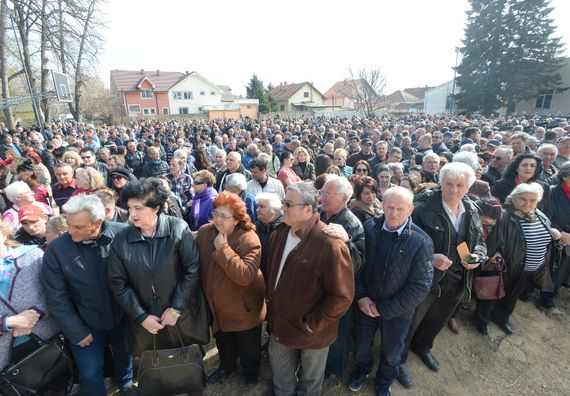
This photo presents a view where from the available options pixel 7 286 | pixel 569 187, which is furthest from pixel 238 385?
pixel 569 187

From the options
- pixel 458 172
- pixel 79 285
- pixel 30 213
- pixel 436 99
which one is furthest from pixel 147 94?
pixel 458 172

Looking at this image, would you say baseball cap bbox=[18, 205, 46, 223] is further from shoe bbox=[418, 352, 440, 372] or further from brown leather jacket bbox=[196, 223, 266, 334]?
shoe bbox=[418, 352, 440, 372]

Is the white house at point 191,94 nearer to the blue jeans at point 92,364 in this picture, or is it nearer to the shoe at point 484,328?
the blue jeans at point 92,364

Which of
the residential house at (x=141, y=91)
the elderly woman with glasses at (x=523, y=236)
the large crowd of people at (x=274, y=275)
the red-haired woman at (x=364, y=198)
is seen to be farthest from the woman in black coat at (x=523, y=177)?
the residential house at (x=141, y=91)

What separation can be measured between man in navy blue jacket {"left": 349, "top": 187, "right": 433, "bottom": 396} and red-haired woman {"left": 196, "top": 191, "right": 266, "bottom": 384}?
974mm

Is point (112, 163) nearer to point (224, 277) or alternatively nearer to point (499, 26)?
point (224, 277)

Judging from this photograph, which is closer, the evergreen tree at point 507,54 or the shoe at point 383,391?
the shoe at point 383,391

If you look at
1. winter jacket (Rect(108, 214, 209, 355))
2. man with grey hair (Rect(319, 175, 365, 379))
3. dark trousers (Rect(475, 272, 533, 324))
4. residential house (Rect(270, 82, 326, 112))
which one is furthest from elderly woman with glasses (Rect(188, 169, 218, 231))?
residential house (Rect(270, 82, 326, 112))

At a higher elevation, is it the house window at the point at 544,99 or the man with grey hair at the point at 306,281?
the house window at the point at 544,99

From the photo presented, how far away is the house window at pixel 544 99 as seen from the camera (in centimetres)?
2983

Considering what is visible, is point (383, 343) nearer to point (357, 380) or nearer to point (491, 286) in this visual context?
point (357, 380)

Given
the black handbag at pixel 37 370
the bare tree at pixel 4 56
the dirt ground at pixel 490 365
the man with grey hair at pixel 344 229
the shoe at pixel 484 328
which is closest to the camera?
the black handbag at pixel 37 370

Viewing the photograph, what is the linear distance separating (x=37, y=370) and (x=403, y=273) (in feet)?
9.47

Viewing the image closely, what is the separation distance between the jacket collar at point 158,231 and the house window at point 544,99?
39.6m
